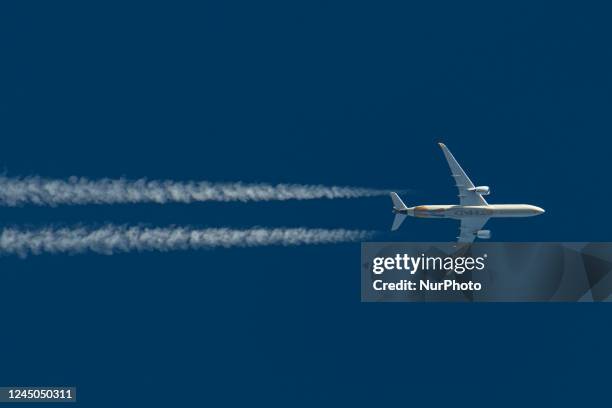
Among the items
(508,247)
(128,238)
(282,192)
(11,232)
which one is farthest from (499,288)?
(11,232)

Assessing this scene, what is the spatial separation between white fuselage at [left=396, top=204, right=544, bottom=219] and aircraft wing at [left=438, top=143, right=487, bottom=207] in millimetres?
578

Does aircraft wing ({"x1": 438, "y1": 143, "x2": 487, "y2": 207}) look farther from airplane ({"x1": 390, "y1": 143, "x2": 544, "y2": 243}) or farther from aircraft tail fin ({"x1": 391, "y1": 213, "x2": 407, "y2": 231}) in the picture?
aircraft tail fin ({"x1": 391, "y1": 213, "x2": 407, "y2": 231})

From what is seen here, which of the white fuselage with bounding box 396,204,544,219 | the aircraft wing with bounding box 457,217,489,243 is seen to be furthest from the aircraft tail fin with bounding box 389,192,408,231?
the aircraft wing with bounding box 457,217,489,243

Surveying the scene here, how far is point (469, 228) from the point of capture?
95.6 metres

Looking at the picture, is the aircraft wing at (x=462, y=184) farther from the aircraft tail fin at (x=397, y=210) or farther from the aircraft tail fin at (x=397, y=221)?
the aircraft tail fin at (x=397, y=221)

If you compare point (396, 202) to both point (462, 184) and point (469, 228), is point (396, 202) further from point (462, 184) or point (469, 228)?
point (469, 228)

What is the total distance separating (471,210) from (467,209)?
13.9 inches

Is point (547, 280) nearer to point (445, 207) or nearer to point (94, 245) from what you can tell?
point (445, 207)

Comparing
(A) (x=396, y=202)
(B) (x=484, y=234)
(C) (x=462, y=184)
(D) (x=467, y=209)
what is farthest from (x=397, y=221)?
(B) (x=484, y=234)

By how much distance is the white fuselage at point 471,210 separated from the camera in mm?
93438

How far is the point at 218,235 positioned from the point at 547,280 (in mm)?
28399

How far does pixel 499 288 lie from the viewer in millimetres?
93500

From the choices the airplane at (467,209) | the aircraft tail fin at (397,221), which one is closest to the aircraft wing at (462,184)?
the airplane at (467,209)

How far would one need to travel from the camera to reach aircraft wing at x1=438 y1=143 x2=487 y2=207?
9450 centimetres
